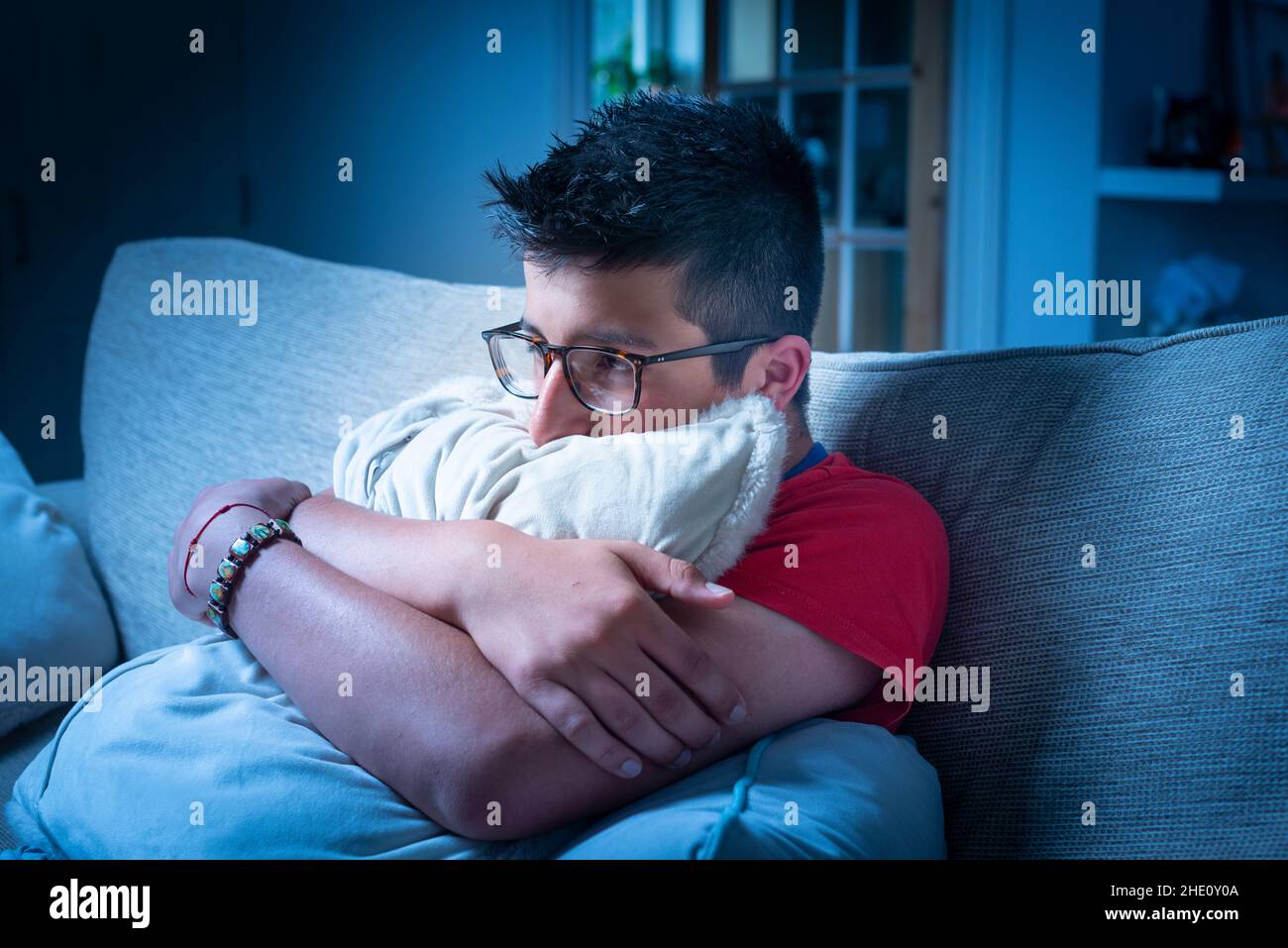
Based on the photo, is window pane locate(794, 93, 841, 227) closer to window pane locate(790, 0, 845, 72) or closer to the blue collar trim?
window pane locate(790, 0, 845, 72)

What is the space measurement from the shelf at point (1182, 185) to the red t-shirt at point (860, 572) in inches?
87.9

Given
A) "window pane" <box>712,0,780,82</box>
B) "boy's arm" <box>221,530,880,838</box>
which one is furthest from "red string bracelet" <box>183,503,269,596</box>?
"window pane" <box>712,0,780,82</box>

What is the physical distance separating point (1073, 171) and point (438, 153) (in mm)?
2038

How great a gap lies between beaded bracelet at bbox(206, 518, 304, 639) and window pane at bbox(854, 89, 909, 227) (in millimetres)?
2988

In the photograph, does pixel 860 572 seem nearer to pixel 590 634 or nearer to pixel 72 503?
pixel 590 634

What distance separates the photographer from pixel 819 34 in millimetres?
3691

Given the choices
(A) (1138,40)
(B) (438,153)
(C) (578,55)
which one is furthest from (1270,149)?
(B) (438,153)

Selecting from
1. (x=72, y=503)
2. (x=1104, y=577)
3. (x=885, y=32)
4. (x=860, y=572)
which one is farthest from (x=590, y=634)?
(x=885, y=32)

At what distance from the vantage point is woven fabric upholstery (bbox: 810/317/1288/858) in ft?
2.60

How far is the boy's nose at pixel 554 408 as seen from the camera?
0.89 meters

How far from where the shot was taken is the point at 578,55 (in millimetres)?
3750

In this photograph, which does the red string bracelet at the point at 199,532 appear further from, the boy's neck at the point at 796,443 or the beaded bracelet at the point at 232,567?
the boy's neck at the point at 796,443
